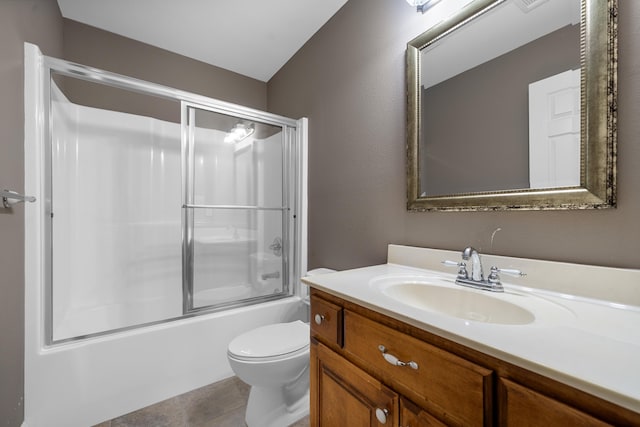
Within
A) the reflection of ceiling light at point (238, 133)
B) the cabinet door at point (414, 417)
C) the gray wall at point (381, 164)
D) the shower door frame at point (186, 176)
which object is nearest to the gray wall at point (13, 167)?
the shower door frame at point (186, 176)

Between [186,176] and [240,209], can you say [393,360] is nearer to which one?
[186,176]

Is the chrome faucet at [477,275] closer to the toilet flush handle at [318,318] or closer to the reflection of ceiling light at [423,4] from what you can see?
the toilet flush handle at [318,318]

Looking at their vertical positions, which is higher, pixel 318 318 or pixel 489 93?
pixel 489 93

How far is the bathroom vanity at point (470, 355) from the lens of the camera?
443mm

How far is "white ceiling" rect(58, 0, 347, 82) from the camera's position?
5.93 feet

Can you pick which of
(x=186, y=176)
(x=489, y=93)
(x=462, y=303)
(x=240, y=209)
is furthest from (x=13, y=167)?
(x=489, y=93)

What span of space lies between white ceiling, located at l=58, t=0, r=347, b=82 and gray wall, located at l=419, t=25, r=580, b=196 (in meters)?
1.16

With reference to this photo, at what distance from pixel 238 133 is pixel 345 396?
6.67 ft

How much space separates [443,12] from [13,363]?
8.06 feet

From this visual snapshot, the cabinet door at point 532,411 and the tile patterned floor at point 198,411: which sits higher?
the cabinet door at point 532,411

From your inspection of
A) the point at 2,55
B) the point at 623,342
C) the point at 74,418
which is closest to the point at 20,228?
the point at 2,55

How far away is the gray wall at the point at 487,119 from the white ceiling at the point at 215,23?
1162 millimetres

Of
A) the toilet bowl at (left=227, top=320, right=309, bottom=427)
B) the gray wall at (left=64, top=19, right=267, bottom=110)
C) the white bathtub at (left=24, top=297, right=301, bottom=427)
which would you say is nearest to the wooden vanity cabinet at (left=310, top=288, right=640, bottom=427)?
the toilet bowl at (left=227, top=320, right=309, bottom=427)

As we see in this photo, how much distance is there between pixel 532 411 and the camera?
0.48m
